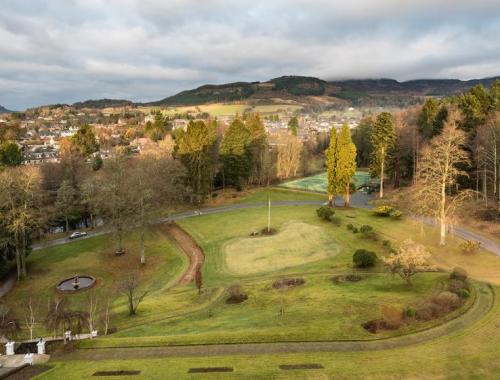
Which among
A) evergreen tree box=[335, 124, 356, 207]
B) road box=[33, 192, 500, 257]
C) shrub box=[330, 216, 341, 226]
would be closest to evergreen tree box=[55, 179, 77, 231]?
road box=[33, 192, 500, 257]

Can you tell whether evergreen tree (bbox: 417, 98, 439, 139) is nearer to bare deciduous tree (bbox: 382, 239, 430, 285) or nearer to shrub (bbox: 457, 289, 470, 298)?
bare deciduous tree (bbox: 382, 239, 430, 285)

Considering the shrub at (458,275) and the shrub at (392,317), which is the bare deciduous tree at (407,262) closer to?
the shrub at (458,275)

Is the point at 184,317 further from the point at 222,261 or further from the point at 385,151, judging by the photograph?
the point at 385,151

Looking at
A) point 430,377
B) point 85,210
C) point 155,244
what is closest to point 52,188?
point 85,210

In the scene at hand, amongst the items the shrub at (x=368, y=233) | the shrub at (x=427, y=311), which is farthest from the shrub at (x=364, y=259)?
the shrub at (x=427, y=311)

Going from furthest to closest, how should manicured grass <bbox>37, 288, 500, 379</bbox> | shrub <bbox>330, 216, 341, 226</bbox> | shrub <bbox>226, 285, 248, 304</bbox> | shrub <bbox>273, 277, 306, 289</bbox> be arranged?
1. shrub <bbox>330, 216, 341, 226</bbox>
2. shrub <bbox>273, 277, 306, 289</bbox>
3. shrub <bbox>226, 285, 248, 304</bbox>
4. manicured grass <bbox>37, 288, 500, 379</bbox>

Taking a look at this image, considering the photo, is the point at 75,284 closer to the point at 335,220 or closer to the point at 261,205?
the point at 335,220

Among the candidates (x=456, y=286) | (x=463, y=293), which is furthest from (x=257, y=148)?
(x=463, y=293)
